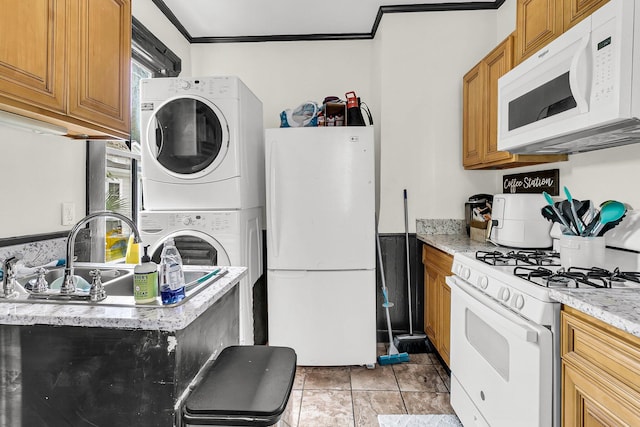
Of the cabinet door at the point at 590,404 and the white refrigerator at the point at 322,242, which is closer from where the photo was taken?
the cabinet door at the point at 590,404

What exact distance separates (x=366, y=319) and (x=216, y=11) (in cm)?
267

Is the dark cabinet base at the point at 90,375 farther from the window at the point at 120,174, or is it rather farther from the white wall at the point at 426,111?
the white wall at the point at 426,111

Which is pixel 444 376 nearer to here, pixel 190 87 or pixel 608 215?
pixel 608 215

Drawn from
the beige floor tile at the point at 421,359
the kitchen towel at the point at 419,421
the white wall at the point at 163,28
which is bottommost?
the kitchen towel at the point at 419,421

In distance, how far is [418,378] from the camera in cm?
240

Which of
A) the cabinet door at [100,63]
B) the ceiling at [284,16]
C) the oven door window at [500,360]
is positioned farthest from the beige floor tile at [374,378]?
the ceiling at [284,16]

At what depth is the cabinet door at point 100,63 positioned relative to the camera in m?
1.39

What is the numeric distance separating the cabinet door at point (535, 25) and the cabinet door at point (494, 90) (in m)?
0.09

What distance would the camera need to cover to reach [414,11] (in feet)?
9.41

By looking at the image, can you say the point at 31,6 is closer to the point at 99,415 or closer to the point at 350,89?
the point at 99,415

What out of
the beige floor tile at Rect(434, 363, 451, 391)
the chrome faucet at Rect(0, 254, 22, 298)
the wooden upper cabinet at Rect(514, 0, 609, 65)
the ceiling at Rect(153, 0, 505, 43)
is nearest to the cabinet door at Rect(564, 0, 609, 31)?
the wooden upper cabinet at Rect(514, 0, 609, 65)

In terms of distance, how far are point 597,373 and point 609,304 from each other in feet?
0.65

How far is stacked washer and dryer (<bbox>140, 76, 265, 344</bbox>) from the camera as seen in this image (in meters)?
2.32

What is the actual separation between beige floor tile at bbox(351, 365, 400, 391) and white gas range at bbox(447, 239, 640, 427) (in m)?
0.48
